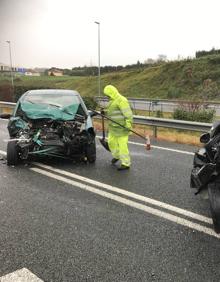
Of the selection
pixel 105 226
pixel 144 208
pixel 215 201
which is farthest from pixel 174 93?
pixel 215 201

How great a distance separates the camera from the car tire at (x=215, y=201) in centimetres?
372

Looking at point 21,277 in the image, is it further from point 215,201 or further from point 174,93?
point 174,93

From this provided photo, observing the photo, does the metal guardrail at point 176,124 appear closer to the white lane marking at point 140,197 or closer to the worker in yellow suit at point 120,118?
the worker in yellow suit at point 120,118

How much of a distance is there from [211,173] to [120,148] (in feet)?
10.6

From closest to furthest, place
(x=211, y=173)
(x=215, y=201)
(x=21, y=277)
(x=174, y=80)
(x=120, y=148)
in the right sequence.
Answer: (x=21, y=277)
(x=215, y=201)
(x=211, y=173)
(x=120, y=148)
(x=174, y=80)

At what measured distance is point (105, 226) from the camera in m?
4.42

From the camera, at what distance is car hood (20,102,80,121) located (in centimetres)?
765

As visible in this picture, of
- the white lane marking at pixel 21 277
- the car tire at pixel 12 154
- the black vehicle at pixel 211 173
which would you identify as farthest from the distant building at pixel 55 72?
the white lane marking at pixel 21 277

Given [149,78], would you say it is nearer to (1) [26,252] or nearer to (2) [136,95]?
(2) [136,95]

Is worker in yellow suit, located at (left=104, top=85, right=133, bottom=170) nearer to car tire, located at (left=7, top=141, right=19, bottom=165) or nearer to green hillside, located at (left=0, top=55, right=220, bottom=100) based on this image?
Answer: car tire, located at (left=7, top=141, right=19, bottom=165)

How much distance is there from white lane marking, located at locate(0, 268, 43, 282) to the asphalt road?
1.8 inches

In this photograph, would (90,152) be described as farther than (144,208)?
Yes

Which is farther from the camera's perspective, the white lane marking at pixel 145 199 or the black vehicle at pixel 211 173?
the white lane marking at pixel 145 199

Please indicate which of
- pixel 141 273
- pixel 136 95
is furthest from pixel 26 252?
pixel 136 95
